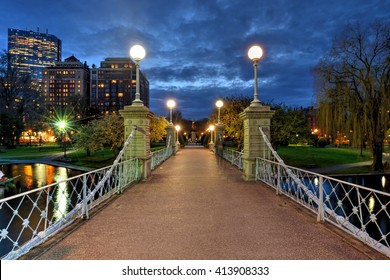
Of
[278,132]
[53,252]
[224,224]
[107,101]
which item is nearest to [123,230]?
[53,252]

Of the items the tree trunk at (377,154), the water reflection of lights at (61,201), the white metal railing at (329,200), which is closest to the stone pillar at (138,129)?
the water reflection of lights at (61,201)

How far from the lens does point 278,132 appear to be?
21266 mm

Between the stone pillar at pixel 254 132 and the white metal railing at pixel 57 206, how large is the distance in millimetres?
4264

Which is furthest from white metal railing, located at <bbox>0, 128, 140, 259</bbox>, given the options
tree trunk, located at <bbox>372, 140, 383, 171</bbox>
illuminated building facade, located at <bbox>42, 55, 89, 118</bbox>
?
illuminated building facade, located at <bbox>42, 55, 89, 118</bbox>

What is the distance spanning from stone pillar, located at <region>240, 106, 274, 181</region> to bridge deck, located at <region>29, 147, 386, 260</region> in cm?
269

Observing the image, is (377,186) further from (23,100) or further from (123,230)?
(23,100)

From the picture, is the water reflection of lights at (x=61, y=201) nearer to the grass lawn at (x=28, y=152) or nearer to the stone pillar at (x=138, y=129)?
the stone pillar at (x=138, y=129)

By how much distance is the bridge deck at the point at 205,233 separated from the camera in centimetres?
372

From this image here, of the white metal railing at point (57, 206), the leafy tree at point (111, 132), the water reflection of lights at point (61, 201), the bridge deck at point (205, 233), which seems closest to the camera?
the bridge deck at point (205, 233)

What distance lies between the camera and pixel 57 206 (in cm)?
490

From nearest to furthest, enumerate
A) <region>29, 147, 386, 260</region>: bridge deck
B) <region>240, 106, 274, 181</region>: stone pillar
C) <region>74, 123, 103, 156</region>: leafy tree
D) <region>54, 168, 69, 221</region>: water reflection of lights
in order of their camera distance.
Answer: <region>29, 147, 386, 260</region>: bridge deck → <region>54, 168, 69, 221</region>: water reflection of lights → <region>240, 106, 274, 181</region>: stone pillar → <region>74, 123, 103, 156</region>: leafy tree

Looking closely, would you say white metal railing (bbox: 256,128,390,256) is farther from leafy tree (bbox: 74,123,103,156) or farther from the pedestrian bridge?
leafy tree (bbox: 74,123,103,156)

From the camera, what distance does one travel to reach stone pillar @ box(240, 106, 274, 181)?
31.2 feet

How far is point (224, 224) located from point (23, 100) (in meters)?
64.4
